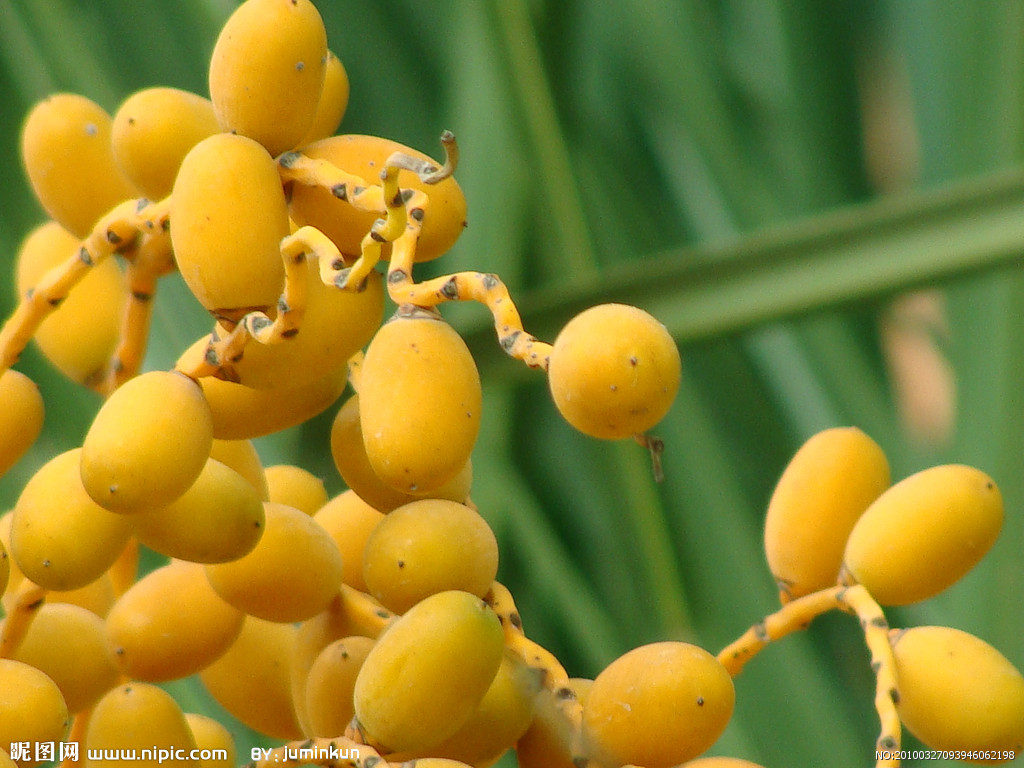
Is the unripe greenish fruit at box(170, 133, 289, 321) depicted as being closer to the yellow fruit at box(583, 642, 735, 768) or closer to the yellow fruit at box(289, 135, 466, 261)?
the yellow fruit at box(289, 135, 466, 261)

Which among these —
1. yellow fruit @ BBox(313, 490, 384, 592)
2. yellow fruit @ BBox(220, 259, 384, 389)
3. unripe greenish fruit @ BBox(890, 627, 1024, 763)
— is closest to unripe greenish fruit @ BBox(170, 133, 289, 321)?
yellow fruit @ BBox(220, 259, 384, 389)

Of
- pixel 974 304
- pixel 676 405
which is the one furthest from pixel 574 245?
pixel 974 304

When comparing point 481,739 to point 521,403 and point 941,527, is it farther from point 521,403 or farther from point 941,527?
point 521,403

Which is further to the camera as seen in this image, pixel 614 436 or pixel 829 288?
pixel 829 288

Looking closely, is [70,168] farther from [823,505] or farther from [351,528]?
[823,505]

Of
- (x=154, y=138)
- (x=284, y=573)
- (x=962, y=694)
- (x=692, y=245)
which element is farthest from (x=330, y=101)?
(x=692, y=245)

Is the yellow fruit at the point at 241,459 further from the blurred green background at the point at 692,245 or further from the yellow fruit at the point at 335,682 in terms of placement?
the blurred green background at the point at 692,245

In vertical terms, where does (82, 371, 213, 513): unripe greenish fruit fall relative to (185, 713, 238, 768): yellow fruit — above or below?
above
